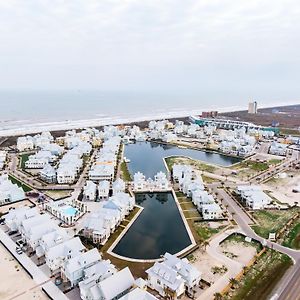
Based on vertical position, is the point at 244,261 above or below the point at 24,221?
below

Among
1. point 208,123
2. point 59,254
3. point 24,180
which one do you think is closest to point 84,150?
point 24,180

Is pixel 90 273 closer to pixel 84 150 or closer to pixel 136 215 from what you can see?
pixel 136 215

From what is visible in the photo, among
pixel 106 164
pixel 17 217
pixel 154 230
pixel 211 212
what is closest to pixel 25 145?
pixel 106 164

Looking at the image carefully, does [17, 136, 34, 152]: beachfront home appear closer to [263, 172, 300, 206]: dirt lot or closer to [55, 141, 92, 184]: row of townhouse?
[55, 141, 92, 184]: row of townhouse

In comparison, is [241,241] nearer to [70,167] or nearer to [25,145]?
[70,167]

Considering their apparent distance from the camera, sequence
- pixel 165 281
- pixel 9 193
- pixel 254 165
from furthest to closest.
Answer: pixel 254 165 < pixel 9 193 < pixel 165 281
